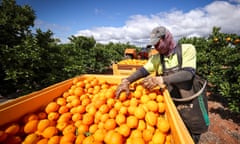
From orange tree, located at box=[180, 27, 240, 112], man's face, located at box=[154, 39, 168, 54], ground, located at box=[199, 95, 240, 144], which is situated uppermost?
man's face, located at box=[154, 39, 168, 54]

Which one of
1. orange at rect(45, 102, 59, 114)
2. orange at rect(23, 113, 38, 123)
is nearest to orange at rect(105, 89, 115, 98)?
orange at rect(45, 102, 59, 114)

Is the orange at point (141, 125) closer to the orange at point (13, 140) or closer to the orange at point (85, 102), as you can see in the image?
the orange at point (85, 102)

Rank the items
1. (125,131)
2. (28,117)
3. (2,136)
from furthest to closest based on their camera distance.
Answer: (28,117) < (125,131) < (2,136)

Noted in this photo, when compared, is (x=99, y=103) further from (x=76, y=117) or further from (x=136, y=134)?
(x=136, y=134)

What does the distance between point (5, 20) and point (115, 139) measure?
5.29 m

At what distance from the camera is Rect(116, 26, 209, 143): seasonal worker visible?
67.7 inches

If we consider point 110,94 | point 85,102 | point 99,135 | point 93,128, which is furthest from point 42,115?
point 110,94

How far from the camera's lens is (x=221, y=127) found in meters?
4.27

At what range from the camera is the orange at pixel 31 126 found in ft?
4.17

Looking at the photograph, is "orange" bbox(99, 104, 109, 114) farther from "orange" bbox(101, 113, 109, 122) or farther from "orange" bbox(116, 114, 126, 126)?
"orange" bbox(116, 114, 126, 126)

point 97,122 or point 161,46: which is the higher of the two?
point 161,46

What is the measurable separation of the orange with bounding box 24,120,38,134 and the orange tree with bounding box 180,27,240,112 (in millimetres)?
5134

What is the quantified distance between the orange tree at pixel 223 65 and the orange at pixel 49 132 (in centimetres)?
496

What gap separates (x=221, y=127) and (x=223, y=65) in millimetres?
2932
